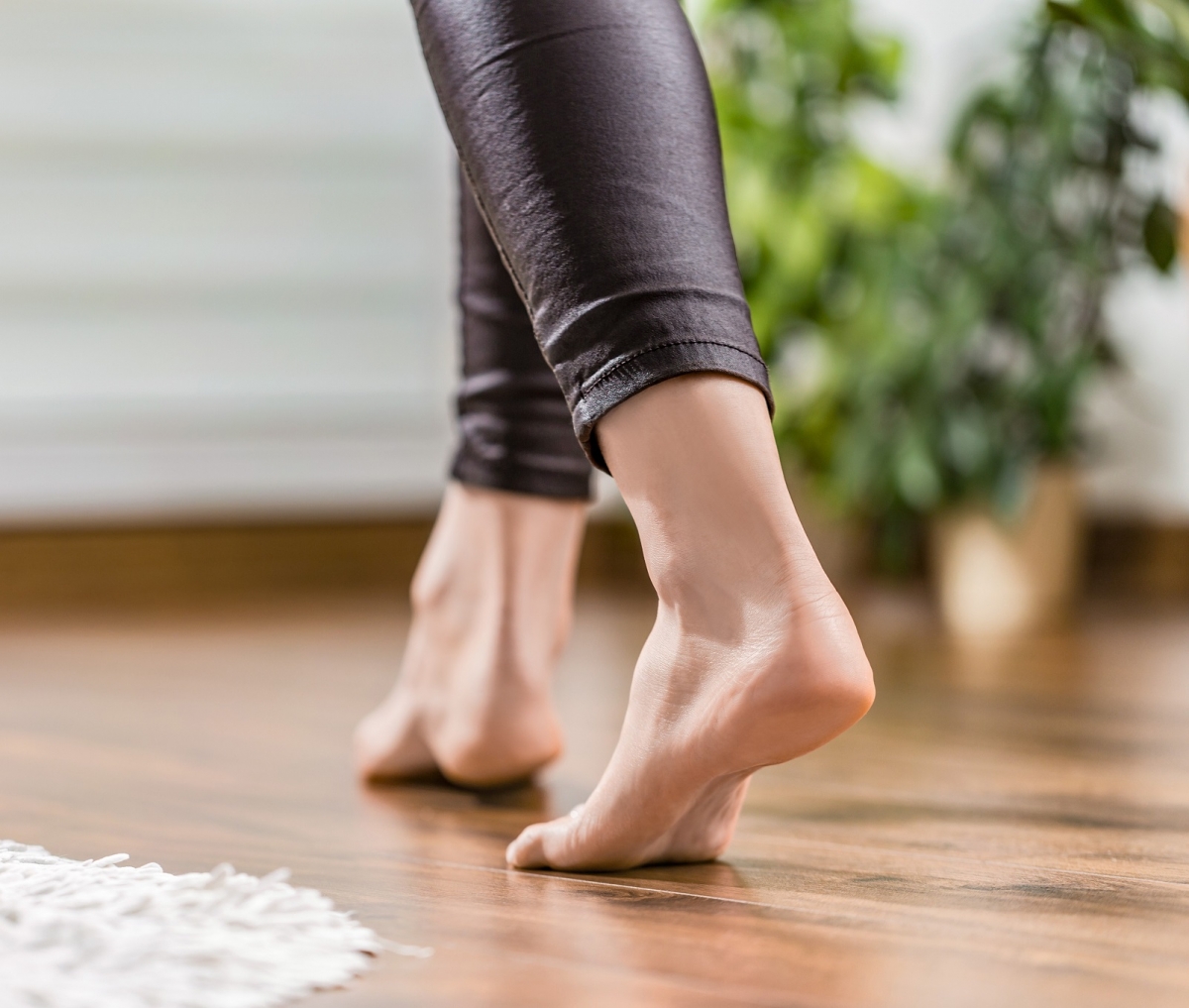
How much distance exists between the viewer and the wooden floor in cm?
45

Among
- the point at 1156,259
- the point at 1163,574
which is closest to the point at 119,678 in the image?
the point at 1156,259

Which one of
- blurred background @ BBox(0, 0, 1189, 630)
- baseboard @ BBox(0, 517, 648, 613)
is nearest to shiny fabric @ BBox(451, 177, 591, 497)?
blurred background @ BBox(0, 0, 1189, 630)

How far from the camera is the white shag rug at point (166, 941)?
419mm

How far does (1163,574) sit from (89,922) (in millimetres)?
1961

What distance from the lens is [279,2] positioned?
84.4 inches

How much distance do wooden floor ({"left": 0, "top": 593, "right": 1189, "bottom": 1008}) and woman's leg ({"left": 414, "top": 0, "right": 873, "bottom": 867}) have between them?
0.08 meters

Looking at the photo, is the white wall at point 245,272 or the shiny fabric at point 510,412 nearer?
the shiny fabric at point 510,412

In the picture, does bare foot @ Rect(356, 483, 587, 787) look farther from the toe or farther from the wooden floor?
the toe

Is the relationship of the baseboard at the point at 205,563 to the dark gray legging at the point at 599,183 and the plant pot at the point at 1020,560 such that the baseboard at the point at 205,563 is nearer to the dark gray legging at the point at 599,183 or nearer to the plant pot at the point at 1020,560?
the plant pot at the point at 1020,560

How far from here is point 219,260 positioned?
6.93 ft

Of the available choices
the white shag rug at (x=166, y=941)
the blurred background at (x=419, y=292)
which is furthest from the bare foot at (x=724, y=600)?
the blurred background at (x=419, y=292)

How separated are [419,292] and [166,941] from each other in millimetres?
1885

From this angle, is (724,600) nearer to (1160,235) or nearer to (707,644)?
(707,644)

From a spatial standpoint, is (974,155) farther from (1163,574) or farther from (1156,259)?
(1163,574)
